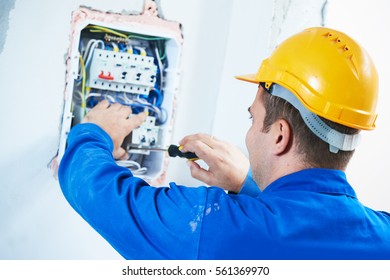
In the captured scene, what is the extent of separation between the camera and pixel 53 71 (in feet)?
5.21

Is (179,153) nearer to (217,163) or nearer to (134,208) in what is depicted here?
(217,163)

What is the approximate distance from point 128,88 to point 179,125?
0.97 feet

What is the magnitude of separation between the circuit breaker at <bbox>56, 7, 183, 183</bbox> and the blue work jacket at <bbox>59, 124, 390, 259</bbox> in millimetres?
534

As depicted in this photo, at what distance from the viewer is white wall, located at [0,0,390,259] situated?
1547 millimetres

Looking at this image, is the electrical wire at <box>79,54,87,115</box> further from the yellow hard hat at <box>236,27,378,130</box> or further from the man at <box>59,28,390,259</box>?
the yellow hard hat at <box>236,27,378,130</box>

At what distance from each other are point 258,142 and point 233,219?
0.27 metres

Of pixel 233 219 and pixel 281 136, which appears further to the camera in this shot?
pixel 281 136

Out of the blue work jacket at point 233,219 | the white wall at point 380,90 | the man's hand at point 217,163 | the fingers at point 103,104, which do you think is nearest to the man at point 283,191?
the blue work jacket at point 233,219

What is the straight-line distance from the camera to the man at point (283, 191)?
0.99 metres

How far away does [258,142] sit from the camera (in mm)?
1196

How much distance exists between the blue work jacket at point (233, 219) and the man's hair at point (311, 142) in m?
0.03

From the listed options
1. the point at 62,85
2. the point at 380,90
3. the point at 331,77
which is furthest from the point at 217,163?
the point at 380,90
